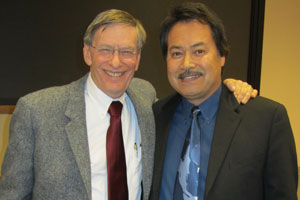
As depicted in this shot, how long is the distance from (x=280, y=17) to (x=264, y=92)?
0.83 meters

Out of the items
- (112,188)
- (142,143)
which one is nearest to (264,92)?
(142,143)

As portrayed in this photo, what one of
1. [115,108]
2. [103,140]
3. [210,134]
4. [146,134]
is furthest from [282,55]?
[103,140]

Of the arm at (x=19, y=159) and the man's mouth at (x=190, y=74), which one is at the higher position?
the man's mouth at (x=190, y=74)

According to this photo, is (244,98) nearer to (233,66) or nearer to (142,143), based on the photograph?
(142,143)

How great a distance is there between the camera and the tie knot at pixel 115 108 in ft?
4.51

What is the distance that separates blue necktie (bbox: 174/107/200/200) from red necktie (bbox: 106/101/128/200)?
280 mm

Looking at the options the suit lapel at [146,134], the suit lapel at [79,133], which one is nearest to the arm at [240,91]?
the suit lapel at [146,134]

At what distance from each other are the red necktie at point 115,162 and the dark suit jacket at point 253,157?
0.42 metres

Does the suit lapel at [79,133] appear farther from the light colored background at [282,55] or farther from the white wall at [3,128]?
the light colored background at [282,55]

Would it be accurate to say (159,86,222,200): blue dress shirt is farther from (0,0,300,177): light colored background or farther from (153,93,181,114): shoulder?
(0,0,300,177): light colored background

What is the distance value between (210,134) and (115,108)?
0.53 meters

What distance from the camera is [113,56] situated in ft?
4.41

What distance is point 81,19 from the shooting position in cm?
230

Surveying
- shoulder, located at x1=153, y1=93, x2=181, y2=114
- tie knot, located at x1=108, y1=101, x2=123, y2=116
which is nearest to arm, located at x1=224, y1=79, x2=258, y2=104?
shoulder, located at x1=153, y1=93, x2=181, y2=114
